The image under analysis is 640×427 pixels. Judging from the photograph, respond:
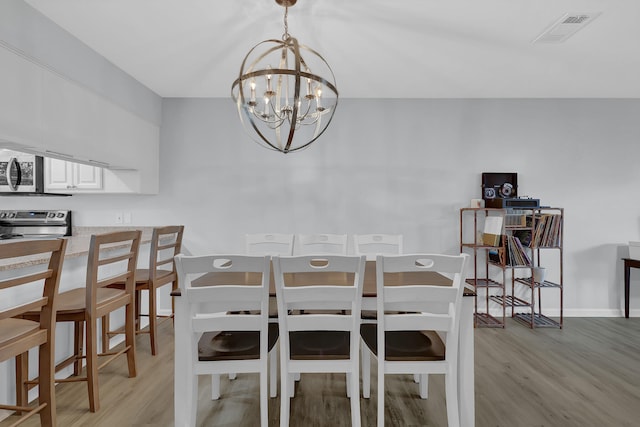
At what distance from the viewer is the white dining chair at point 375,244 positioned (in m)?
3.00

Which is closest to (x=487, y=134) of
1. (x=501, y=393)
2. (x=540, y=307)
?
(x=540, y=307)

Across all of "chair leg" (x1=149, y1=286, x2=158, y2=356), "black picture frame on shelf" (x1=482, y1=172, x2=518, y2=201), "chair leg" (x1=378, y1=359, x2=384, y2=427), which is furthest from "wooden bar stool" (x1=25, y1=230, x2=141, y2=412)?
"black picture frame on shelf" (x1=482, y1=172, x2=518, y2=201)

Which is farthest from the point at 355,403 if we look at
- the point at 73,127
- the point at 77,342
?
the point at 73,127

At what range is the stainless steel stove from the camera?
371 cm

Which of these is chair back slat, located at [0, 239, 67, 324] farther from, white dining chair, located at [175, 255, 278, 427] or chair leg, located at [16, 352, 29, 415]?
white dining chair, located at [175, 255, 278, 427]

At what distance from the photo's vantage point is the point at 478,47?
9.14 ft

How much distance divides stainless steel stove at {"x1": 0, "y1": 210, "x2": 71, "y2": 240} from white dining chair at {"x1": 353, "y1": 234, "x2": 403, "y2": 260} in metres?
3.14

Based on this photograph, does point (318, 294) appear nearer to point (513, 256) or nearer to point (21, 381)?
point (21, 381)

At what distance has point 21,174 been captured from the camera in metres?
3.42

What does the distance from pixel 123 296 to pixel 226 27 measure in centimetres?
199

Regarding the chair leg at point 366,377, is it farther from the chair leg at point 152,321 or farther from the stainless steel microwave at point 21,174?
the stainless steel microwave at point 21,174

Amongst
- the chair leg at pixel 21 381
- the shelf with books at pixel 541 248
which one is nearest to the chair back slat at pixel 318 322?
the chair leg at pixel 21 381

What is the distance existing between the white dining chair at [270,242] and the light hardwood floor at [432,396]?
0.99m

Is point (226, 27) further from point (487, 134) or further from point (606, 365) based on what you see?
point (606, 365)
